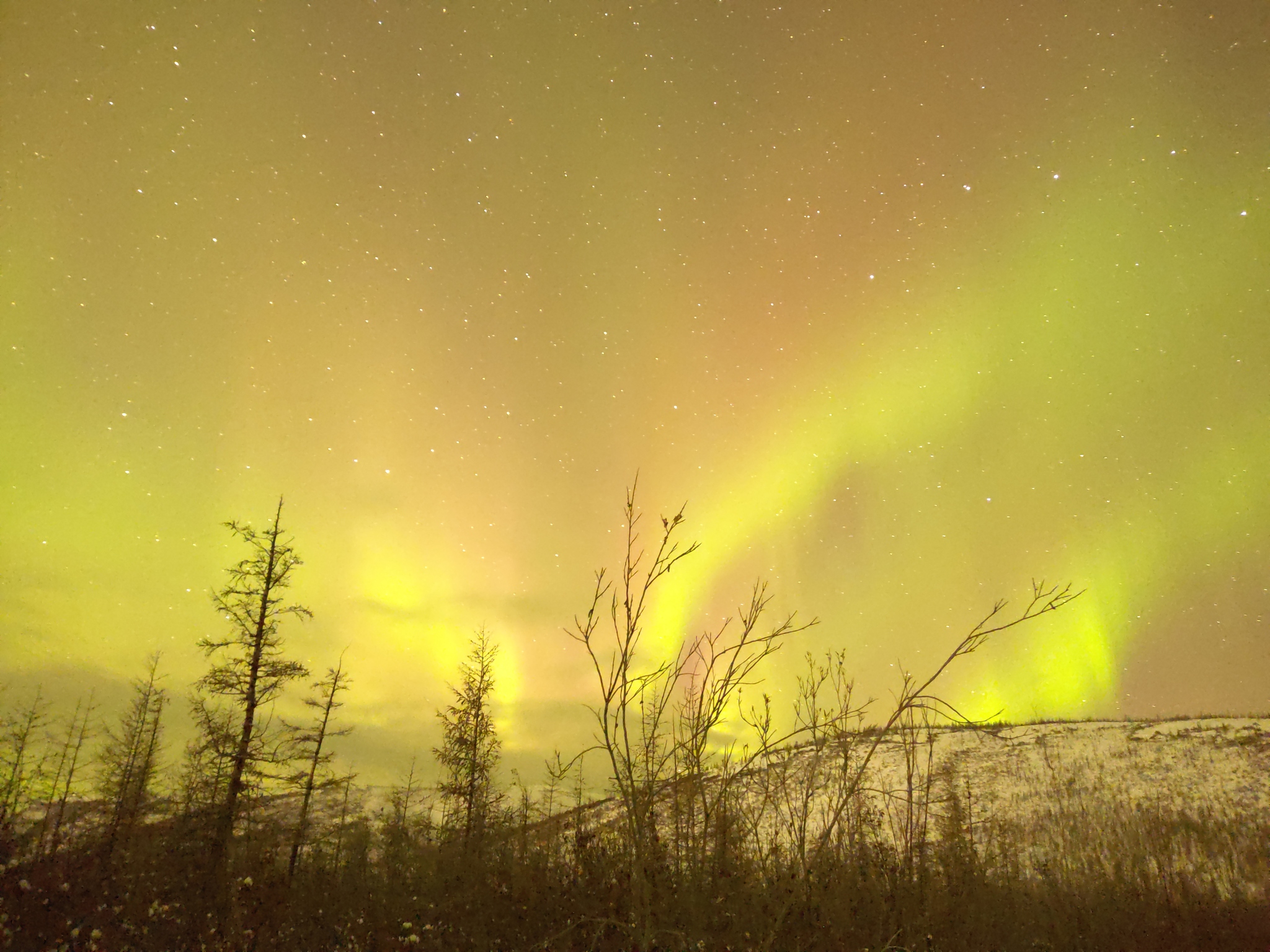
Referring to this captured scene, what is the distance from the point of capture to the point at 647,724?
402 centimetres

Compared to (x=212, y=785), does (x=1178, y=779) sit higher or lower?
lower

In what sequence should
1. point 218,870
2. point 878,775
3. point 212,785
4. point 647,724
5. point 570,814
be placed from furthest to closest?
point 878,775 < point 570,814 < point 212,785 < point 218,870 < point 647,724

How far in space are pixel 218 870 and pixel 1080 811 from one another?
105ft

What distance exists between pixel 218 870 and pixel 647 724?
16433mm

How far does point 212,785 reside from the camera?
22.0 metres

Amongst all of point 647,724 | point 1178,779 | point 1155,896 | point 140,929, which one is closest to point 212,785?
point 140,929

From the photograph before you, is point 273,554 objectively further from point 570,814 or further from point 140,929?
point 570,814

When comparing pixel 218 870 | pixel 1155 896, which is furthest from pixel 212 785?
pixel 1155 896

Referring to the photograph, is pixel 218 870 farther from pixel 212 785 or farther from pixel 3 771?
pixel 3 771

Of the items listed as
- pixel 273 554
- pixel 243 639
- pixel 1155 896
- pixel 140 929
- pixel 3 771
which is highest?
pixel 273 554

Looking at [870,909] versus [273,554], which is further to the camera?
[273,554]

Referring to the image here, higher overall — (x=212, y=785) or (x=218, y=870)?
(x=212, y=785)

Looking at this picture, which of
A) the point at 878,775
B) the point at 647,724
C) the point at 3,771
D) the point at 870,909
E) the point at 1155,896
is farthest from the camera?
the point at 878,775

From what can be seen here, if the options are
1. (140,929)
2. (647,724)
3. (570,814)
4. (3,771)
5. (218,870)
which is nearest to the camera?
(647,724)
